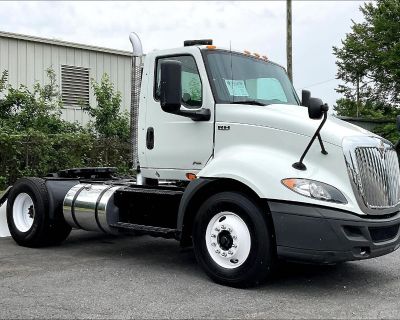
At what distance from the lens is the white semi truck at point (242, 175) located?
225 inches

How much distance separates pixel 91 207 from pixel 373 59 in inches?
1044

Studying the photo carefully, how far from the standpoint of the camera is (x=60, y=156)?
1441 cm

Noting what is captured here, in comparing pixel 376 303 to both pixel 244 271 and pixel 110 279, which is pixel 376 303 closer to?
pixel 244 271

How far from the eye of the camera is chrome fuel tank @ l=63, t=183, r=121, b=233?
736 centimetres

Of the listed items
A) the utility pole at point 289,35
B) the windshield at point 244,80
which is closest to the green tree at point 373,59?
the utility pole at point 289,35

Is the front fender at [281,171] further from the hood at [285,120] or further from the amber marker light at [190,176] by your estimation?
the amber marker light at [190,176]

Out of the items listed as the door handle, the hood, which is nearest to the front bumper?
the hood

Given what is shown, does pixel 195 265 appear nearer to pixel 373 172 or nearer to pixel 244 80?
pixel 244 80

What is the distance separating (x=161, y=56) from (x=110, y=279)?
2765 mm

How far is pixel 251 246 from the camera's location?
19.4ft

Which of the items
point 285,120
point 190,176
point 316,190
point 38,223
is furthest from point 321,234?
point 38,223

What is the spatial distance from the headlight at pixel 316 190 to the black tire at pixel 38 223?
3823 millimetres

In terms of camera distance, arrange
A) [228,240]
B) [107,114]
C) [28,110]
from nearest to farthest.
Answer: [228,240], [28,110], [107,114]

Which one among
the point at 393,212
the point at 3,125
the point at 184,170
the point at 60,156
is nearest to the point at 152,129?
the point at 184,170
